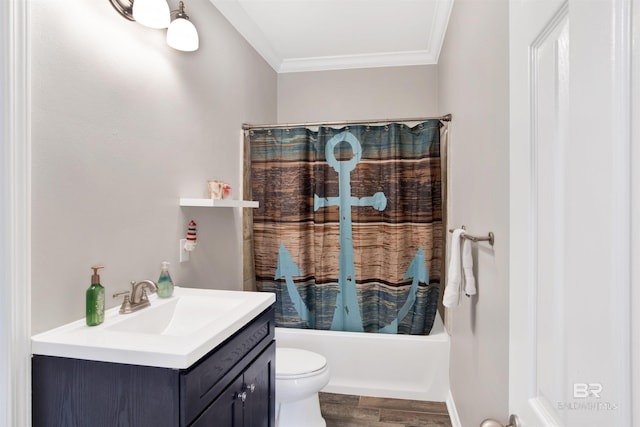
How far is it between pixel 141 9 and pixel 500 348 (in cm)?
182

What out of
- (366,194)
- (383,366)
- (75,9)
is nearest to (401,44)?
(366,194)

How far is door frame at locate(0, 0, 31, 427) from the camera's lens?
0.94 metres

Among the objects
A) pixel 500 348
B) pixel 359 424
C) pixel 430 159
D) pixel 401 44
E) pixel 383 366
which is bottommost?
pixel 359 424

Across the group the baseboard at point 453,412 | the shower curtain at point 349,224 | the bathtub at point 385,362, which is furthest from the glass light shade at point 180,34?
the baseboard at point 453,412

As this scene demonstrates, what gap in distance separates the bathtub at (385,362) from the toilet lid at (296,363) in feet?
1.44

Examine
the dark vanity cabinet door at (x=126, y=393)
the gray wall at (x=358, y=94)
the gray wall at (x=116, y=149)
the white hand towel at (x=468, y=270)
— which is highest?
the gray wall at (x=358, y=94)

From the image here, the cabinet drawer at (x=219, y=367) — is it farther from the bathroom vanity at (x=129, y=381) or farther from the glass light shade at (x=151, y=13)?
the glass light shade at (x=151, y=13)

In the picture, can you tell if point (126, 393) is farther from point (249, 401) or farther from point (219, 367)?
point (249, 401)

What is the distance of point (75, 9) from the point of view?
3.84 feet

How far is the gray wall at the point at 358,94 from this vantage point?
2945 millimetres

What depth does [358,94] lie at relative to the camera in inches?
120

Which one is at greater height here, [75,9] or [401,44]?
[401,44]
